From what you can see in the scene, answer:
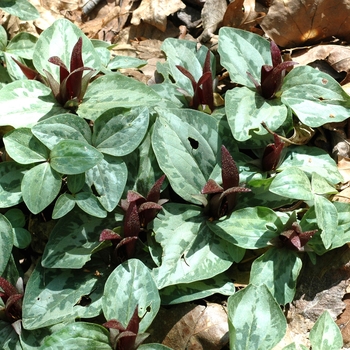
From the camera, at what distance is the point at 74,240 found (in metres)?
2.12

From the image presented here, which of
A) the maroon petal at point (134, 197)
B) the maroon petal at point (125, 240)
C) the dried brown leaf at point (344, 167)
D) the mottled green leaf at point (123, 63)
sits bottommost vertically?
the maroon petal at point (125, 240)

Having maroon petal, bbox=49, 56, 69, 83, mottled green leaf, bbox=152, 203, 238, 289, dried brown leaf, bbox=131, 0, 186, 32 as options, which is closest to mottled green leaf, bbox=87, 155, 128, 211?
mottled green leaf, bbox=152, 203, 238, 289

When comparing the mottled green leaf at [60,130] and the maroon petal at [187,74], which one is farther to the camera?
the maroon petal at [187,74]

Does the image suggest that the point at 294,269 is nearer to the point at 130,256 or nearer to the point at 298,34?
the point at 130,256

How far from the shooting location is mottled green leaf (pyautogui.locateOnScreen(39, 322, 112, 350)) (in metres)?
1.79

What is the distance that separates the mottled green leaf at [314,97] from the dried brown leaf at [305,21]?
0.60m

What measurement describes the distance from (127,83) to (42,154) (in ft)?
1.71

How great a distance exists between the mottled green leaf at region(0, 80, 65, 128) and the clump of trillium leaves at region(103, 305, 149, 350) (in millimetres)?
949

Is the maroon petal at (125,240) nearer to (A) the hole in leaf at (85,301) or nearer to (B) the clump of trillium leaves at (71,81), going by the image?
(A) the hole in leaf at (85,301)

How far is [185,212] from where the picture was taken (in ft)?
7.25

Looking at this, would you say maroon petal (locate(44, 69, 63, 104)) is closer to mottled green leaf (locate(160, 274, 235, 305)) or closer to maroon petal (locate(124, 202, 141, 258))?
maroon petal (locate(124, 202, 141, 258))

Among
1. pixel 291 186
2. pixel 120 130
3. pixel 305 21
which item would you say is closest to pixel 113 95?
pixel 120 130

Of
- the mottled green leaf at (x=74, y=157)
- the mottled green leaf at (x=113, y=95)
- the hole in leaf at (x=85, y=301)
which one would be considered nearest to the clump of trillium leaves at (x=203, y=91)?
the mottled green leaf at (x=113, y=95)

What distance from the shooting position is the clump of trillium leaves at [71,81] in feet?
7.43
